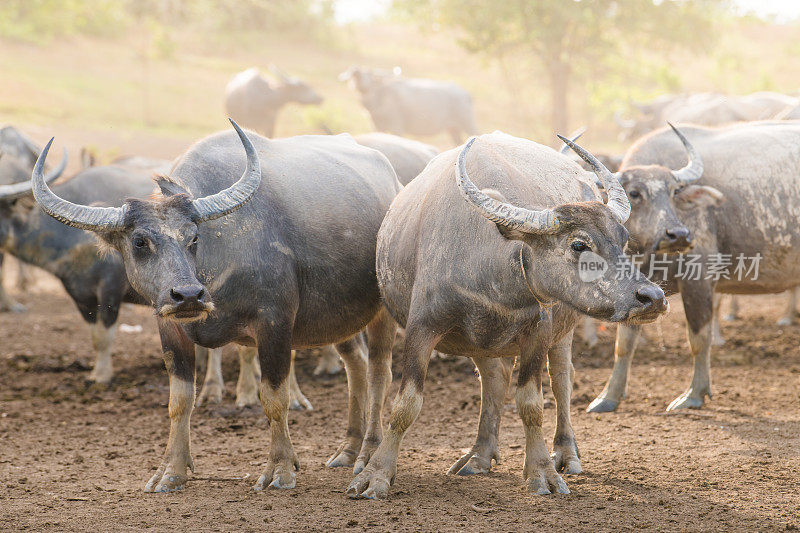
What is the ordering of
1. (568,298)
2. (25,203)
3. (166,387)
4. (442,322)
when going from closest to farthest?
(568,298), (442,322), (166,387), (25,203)

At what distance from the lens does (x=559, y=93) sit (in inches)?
974

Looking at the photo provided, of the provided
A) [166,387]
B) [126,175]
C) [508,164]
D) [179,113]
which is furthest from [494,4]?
[508,164]

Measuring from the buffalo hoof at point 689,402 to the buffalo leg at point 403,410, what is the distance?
313 centimetres

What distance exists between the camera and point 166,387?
28.9 feet

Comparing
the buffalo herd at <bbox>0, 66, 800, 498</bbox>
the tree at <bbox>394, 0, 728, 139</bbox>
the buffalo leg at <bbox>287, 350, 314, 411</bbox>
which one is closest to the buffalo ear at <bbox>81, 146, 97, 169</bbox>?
the buffalo herd at <bbox>0, 66, 800, 498</bbox>

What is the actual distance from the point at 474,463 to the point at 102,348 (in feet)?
15.5

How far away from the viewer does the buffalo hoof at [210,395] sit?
8156 millimetres

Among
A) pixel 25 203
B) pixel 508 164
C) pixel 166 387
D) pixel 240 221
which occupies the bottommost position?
pixel 166 387

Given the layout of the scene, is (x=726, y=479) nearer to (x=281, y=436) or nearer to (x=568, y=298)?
(x=568, y=298)

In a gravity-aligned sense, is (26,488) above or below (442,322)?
below

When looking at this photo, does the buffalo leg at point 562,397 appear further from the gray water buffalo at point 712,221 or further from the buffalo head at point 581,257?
the gray water buffalo at point 712,221

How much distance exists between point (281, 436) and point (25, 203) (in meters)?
5.46

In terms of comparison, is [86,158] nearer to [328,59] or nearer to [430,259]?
[430,259]

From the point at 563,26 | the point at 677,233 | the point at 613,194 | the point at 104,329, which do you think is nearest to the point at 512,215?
the point at 613,194
